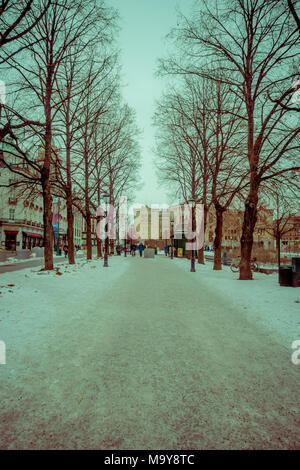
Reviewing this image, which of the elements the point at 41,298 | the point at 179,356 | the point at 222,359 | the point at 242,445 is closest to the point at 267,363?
the point at 222,359

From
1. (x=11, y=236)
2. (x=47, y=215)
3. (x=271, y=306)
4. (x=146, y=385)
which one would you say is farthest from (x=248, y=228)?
(x=11, y=236)

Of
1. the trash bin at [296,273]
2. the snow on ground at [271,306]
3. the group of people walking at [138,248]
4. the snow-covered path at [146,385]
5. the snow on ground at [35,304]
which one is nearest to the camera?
the snow-covered path at [146,385]

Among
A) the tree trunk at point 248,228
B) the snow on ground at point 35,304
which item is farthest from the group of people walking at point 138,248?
the snow on ground at point 35,304

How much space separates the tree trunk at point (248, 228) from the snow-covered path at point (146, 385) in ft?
23.5

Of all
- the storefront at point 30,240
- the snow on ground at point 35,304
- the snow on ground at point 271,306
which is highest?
the storefront at point 30,240

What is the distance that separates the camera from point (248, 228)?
12.0m

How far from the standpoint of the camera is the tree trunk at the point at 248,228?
38.3 ft

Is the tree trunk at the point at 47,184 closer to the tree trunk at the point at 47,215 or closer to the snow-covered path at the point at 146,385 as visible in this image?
the tree trunk at the point at 47,215

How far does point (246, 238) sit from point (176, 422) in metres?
10.8

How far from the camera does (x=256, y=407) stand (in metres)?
2.39

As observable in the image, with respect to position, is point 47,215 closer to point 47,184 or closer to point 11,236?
point 47,184

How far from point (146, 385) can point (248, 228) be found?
33.9 ft

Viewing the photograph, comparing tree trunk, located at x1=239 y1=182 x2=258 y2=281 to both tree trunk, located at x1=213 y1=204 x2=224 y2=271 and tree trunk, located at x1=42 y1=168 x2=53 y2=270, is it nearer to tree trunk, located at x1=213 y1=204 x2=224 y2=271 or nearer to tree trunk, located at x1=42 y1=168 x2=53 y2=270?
tree trunk, located at x1=213 y1=204 x2=224 y2=271
